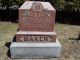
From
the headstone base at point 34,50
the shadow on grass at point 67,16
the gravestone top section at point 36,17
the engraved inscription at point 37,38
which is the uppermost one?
the gravestone top section at point 36,17

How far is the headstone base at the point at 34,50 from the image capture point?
6.41 metres

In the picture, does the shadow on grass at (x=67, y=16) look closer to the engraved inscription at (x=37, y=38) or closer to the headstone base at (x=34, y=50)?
the engraved inscription at (x=37, y=38)

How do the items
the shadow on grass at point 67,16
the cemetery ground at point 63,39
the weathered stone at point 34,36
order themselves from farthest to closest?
the shadow on grass at point 67,16
the cemetery ground at point 63,39
the weathered stone at point 34,36

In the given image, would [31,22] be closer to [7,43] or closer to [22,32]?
[22,32]

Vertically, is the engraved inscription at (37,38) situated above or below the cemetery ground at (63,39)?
above

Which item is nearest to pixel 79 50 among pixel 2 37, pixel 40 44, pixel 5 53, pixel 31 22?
pixel 40 44

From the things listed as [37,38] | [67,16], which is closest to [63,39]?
[37,38]

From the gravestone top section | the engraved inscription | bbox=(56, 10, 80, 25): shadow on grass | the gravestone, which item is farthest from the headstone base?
bbox=(56, 10, 80, 25): shadow on grass

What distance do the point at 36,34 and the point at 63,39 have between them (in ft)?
6.96

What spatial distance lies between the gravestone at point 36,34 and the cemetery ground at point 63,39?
0.42 m

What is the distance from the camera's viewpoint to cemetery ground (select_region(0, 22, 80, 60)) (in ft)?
22.3

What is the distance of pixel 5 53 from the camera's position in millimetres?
6809

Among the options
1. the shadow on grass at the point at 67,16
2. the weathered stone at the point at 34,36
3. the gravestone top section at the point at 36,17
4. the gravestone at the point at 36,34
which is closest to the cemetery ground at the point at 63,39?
the gravestone at the point at 36,34

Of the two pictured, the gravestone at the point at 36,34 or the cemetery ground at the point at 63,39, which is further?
the cemetery ground at the point at 63,39
